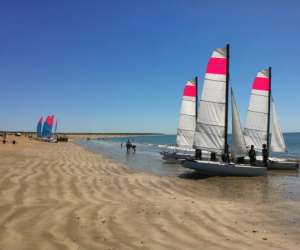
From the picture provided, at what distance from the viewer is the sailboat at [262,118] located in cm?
3197

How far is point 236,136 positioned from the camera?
26.8 meters

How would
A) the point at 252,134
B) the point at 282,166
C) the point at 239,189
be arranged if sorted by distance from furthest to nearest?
the point at 252,134 < the point at 282,166 < the point at 239,189

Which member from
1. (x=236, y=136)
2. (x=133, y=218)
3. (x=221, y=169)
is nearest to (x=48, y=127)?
(x=236, y=136)

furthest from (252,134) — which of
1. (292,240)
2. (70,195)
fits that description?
(292,240)

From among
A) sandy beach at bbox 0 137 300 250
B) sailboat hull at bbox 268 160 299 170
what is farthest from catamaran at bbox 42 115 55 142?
sandy beach at bbox 0 137 300 250

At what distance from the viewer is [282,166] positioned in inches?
1129

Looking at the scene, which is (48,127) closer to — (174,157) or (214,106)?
(174,157)

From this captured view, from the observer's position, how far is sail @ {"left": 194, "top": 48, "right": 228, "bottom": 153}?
975 inches

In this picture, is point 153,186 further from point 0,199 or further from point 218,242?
point 218,242

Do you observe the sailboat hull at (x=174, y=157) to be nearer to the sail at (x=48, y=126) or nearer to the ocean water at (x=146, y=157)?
the ocean water at (x=146, y=157)

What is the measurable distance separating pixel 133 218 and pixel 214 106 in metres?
16.5

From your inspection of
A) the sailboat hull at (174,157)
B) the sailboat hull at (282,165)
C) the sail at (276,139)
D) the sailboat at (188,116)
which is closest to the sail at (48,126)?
the sailboat at (188,116)

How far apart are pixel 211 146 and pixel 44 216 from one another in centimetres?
1713

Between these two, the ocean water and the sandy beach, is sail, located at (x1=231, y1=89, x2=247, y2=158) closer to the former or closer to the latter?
the ocean water
